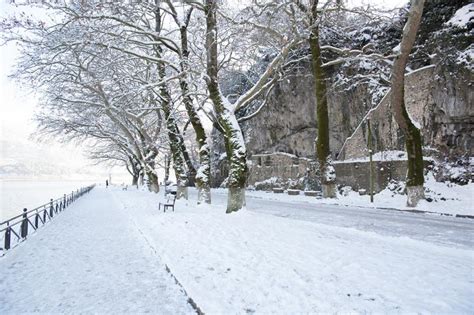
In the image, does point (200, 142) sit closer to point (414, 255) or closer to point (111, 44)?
point (111, 44)

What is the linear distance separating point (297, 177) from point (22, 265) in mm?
24276

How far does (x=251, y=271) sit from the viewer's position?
6.15 meters

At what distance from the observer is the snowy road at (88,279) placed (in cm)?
532

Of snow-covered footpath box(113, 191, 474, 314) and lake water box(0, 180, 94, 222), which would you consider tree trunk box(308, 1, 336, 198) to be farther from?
lake water box(0, 180, 94, 222)

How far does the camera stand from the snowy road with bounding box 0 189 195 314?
17.4ft

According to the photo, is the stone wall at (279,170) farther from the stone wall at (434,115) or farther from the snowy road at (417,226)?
the snowy road at (417,226)

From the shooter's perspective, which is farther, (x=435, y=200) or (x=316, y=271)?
(x=435, y=200)

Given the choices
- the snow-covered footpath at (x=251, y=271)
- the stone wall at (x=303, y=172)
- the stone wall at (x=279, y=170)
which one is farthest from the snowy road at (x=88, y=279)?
the stone wall at (x=279, y=170)

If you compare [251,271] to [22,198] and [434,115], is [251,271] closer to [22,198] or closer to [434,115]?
[434,115]

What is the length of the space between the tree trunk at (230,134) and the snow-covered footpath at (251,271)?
301 cm

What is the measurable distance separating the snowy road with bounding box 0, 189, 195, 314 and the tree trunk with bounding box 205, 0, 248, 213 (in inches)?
170

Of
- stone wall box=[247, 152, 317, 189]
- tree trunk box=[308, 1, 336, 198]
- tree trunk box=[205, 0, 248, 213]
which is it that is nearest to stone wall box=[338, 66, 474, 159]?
tree trunk box=[308, 1, 336, 198]

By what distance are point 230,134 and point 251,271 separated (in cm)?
849

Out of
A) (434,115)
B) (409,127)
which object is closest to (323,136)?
(409,127)
